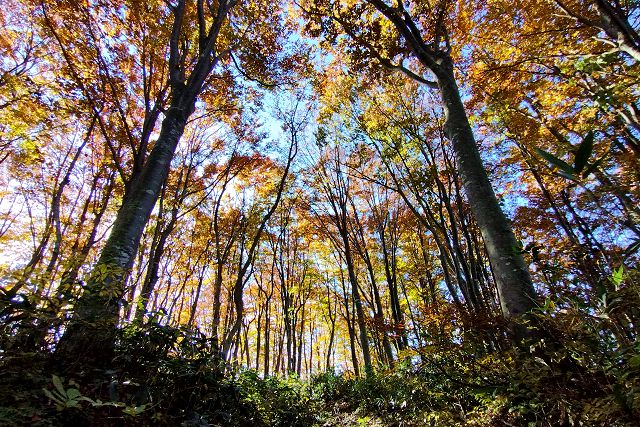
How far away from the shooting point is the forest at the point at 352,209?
181 centimetres

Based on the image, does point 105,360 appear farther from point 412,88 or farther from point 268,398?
point 412,88

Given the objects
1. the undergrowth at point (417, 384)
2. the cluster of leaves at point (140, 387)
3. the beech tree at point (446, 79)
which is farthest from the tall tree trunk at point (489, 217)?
the cluster of leaves at point (140, 387)

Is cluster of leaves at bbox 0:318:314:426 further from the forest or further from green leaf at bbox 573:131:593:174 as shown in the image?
green leaf at bbox 573:131:593:174

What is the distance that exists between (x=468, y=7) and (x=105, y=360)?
9.50 meters

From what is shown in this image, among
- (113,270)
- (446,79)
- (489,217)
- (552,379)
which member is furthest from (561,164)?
(446,79)

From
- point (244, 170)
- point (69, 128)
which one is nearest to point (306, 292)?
point (244, 170)

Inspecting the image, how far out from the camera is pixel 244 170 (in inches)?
438

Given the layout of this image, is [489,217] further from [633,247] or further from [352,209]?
[352,209]

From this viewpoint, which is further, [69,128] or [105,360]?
[69,128]

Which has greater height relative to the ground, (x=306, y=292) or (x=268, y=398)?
(x=306, y=292)

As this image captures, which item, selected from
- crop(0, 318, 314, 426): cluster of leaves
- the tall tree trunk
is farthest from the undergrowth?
the tall tree trunk

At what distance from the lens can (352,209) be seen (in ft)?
37.9

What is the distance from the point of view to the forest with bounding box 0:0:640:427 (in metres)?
1.81

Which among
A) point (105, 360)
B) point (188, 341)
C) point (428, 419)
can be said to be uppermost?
point (188, 341)
